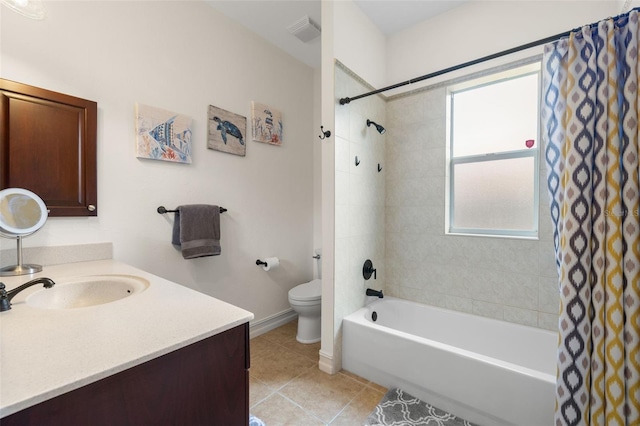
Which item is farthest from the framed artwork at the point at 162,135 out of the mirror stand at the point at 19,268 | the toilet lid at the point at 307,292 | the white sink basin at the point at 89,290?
the toilet lid at the point at 307,292

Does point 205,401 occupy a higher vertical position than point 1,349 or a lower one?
lower

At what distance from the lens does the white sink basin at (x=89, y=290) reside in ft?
3.38

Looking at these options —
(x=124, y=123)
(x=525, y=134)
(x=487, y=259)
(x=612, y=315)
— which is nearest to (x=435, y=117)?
(x=525, y=134)

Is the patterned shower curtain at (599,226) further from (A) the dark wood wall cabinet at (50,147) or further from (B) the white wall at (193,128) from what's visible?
(A) the dark wood wall cabinet at (50,147)

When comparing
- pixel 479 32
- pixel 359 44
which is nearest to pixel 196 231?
pixel 359 44

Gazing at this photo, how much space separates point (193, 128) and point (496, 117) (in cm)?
222

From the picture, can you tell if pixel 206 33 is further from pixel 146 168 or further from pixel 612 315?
pixel 612 315

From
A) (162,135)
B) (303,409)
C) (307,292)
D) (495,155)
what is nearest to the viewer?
(303,409)

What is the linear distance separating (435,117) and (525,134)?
602 mm

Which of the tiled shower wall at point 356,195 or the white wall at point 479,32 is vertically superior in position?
the white wall at point 479,32

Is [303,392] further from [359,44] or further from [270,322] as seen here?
[359,44]

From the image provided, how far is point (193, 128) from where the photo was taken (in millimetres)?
1979

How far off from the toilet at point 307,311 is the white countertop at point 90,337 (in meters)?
1.39

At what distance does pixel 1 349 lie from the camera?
56cm
